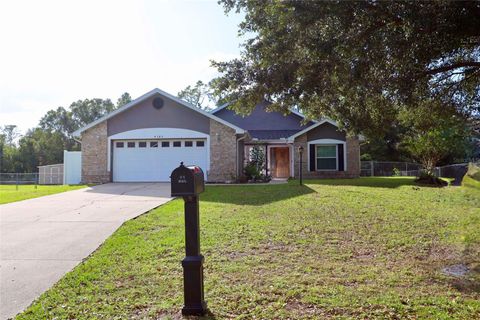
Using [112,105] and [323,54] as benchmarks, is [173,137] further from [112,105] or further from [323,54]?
[112,105]

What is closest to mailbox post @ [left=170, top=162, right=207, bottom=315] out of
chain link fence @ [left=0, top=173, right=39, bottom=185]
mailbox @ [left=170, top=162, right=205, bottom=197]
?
mailbox @ [left=170, top=162, right=205, bottom=197]

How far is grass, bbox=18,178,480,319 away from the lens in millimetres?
3938

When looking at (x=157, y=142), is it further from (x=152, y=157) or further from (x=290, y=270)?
(x=290, y=270)

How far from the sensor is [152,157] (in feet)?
66.1

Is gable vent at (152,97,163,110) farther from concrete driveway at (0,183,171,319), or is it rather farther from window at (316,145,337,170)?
window at (316,145,337,170)

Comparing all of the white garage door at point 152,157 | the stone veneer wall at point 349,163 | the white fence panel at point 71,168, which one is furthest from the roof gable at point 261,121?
the white fence panel at point 71,168

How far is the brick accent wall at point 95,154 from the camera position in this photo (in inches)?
798

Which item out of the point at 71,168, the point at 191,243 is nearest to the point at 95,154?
the point at 71,168

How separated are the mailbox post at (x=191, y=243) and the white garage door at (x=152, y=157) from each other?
1583 centimetres

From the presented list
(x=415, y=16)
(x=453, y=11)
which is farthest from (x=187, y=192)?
(x=453, y=11)

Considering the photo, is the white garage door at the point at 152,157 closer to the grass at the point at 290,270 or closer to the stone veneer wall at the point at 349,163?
the stone veneer wall at the point at 349,163

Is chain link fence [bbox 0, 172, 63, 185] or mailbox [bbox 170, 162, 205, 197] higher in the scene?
mailbox [bbox 170, 162, 205, 197]

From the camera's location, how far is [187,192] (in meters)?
3.83

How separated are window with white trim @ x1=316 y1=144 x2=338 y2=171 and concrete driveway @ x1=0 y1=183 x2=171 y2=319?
39.6 feet
